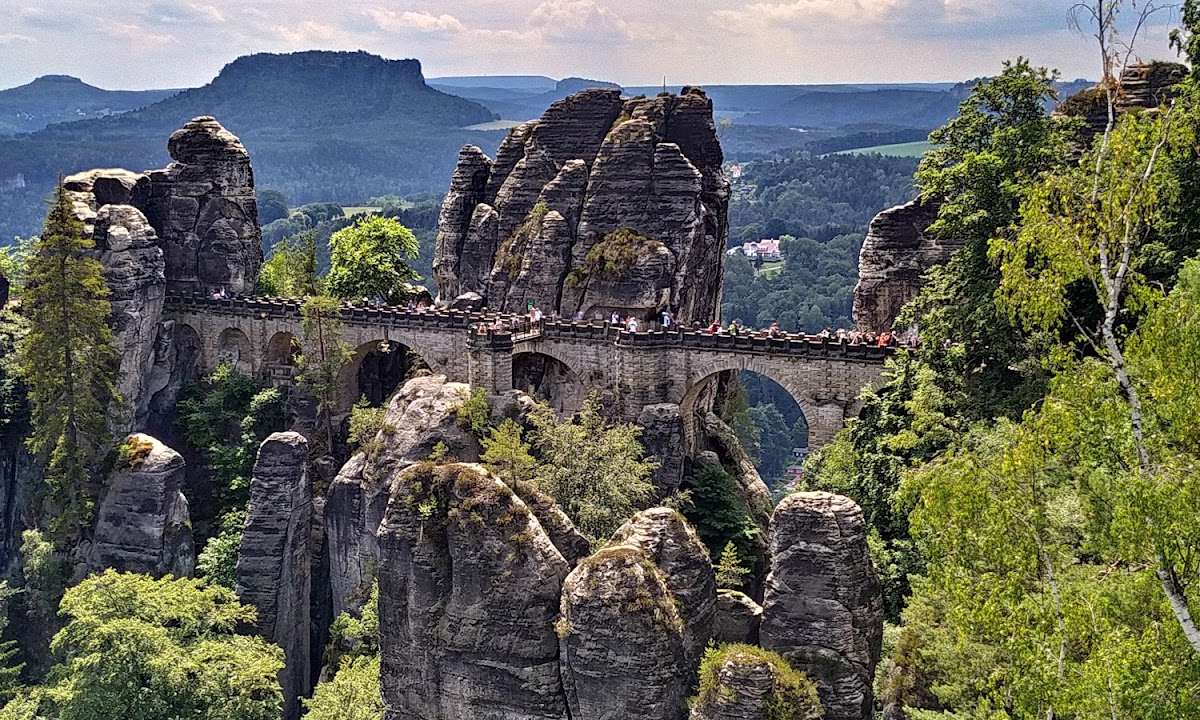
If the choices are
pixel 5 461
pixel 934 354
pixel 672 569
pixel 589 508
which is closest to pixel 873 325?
pixel 934 354

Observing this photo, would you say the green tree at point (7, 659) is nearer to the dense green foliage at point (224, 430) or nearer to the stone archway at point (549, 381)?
the dense green foliage at point (224, 430)

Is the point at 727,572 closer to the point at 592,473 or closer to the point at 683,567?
the point at 592,473

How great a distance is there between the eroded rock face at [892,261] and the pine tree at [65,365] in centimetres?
3059

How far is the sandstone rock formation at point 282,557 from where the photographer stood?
42.7m

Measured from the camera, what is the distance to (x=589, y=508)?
36156 mm

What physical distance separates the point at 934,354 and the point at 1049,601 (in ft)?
65.3

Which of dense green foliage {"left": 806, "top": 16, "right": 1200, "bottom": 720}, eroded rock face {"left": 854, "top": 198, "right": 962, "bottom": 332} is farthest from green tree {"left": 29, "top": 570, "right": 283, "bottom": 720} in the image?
eroded rock face {"left": 854, "top": 198, "right": 962, "bottom": 332}

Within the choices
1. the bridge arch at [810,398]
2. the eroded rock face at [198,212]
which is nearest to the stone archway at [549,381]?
the bridge arch at [810,398]

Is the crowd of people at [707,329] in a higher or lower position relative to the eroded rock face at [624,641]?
higher

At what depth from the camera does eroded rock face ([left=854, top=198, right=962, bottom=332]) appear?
46.4m

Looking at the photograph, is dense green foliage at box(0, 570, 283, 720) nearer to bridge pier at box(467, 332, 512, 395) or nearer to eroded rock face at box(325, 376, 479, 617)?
eroded rock face at box(325, 376, 479, 617)

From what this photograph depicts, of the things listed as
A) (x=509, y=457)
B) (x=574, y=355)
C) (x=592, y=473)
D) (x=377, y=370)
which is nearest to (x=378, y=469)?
(x=509, y=457)

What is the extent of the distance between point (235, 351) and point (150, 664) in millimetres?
26675

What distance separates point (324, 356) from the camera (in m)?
52.1
